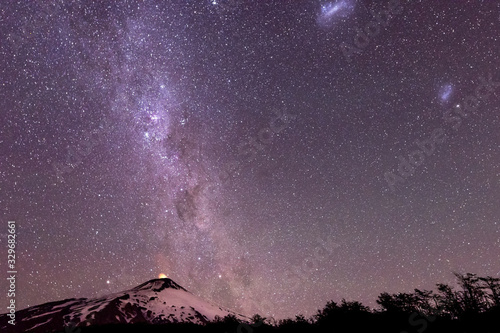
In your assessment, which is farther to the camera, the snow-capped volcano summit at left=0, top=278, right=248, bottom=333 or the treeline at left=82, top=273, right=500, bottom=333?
the snow-capped volcano summit at left=0, top=278, right=248, bottom=333

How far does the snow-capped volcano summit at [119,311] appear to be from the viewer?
103 meters

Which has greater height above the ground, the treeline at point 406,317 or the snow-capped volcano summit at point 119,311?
the snow-capped volcano summit at point 119,311

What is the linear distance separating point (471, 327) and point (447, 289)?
12896 mm

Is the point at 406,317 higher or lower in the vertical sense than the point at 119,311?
lower

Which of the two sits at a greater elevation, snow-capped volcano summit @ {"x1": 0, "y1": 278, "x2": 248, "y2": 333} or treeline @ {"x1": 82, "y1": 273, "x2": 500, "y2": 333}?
snow-capped volcano summit @ {"x1": 0, "y1": 278, "x2": 248, "y2": 333}

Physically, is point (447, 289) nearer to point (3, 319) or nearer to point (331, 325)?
point (331, 325)

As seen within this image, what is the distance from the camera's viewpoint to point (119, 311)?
113000mm

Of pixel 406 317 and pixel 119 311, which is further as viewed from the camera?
pixel 119 311

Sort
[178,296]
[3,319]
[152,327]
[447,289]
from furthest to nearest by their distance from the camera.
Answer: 1. [178,296]
2. [3,319]
3. [152,327]
4. [447,289]

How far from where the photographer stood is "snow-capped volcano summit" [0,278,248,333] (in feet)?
338

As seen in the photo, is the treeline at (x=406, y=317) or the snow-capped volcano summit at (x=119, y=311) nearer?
the treeline at (x=406, y=317)

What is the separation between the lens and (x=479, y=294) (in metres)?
29.2

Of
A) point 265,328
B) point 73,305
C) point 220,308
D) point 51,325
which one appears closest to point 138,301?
point 73,305

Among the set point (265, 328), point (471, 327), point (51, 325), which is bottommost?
point (471, 327)
